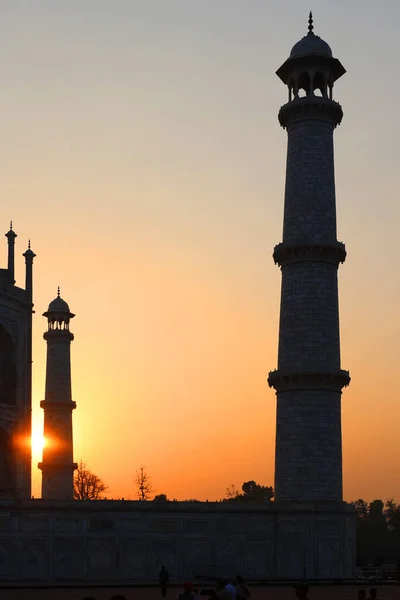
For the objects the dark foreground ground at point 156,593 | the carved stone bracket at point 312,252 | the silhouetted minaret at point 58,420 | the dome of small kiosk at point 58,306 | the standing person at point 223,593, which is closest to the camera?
the standing person at point 223,593

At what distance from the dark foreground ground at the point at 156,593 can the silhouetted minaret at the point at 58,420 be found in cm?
2818

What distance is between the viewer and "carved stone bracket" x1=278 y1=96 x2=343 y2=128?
4666cm

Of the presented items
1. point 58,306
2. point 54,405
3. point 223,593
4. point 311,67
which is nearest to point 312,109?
point 311,67

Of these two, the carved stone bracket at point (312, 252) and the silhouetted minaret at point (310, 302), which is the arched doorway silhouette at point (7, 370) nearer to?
the silhouetted minaret at point (310, 302)

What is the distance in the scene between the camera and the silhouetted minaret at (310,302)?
4459 cm

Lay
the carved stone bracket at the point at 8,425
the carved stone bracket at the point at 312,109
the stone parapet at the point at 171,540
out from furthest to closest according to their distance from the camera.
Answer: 1. the carved stone bracket at the point at 8,425
2. the carved stone bracket at the point at 312,109
3. the stone parapet at the point at 171,540

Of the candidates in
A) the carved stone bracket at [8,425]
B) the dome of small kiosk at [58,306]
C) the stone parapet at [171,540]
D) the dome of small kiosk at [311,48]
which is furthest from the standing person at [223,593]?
the dome of small kiosk at [58,306]

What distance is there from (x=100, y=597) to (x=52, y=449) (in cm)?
3371

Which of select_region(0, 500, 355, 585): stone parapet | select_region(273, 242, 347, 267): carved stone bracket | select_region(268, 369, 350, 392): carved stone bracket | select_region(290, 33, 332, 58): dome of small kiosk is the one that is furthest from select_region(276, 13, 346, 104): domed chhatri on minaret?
select_region(0, 500, 355, 585): stone parapet

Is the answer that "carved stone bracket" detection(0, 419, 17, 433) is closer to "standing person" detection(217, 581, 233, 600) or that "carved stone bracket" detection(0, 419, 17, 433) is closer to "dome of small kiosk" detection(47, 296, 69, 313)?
"dome of small kiosk" detection(47, 296, 69, 313)

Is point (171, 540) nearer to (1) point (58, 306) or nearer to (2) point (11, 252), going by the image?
(2) point (11, 252)

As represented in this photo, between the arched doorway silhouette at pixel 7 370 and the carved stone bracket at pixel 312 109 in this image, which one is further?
the arched doorway silhouette at pixel 7 370

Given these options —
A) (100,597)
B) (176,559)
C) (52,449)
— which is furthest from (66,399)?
(100,597)

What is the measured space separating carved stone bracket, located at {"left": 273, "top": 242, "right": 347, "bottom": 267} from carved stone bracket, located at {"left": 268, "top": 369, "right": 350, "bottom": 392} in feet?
16.5
